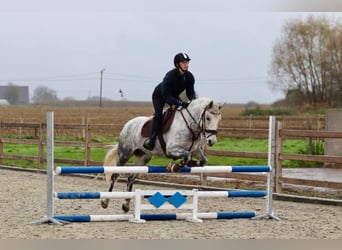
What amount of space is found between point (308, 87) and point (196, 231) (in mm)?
29296

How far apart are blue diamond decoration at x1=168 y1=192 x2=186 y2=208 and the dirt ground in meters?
0.22

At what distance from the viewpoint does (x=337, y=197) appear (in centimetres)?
897

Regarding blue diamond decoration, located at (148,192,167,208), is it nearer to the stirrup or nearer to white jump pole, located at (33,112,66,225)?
the stirrup

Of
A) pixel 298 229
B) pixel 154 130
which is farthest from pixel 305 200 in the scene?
pixel 154 130

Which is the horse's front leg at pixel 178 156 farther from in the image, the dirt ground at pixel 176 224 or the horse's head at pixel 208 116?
the dirt ground at pixel 176 224

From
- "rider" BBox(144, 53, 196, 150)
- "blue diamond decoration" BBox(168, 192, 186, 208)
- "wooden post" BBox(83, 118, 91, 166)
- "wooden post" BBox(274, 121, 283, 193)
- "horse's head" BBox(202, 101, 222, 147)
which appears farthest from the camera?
"wooden post" BBox(83, 118, 91, 166)

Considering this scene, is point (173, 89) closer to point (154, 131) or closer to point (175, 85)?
point (175, 85)

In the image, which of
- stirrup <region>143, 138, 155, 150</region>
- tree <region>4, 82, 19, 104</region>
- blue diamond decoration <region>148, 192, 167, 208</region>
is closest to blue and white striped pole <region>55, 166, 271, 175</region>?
blue diamond decoration <region>148, 192, 167, 208</region>

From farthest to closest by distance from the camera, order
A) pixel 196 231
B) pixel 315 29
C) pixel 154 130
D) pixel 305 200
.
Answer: pixel 315 29
pixel 305 200
pixel 154 130
pixel 196 231

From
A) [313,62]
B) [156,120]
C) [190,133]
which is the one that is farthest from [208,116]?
[313,62]

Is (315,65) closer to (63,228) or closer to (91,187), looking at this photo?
(91,187)

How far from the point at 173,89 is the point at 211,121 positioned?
2.21 feet

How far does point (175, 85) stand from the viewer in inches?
254

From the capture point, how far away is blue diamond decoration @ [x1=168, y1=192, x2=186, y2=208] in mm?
6457
